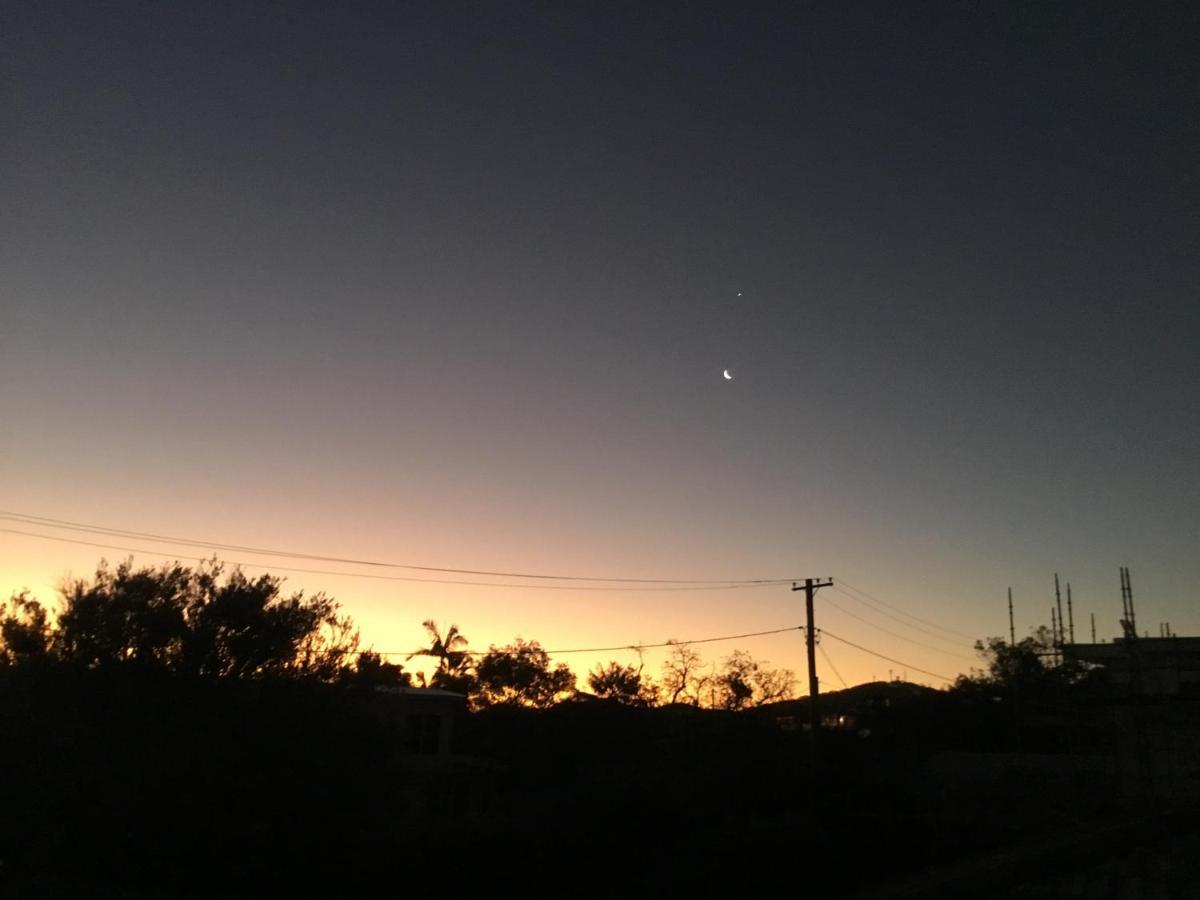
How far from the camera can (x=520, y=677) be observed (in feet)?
233

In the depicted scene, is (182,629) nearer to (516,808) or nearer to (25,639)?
(25,639)

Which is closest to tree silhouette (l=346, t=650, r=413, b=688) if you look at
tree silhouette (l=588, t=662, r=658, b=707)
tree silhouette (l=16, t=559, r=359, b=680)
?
tree silhouette (l=16, t=559, r=359, b=680)

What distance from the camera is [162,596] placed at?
24625 mm

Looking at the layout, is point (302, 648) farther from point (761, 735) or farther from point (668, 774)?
point (761, 735)

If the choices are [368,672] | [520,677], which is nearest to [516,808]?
[368,672]

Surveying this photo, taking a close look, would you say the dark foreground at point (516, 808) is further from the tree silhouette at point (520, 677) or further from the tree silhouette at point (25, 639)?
the tree silhouette at point (520, 677)

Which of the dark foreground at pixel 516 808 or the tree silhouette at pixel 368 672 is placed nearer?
the dark foreground at pixel 516 808

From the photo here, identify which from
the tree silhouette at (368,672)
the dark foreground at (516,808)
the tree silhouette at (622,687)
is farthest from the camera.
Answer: the tree silhouette at (622,687)

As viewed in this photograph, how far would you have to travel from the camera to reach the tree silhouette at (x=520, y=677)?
70188mm

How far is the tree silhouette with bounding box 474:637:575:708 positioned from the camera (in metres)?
70.2

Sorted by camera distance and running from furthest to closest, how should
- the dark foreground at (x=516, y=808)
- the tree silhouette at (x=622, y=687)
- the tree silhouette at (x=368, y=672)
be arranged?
the tree silhouette at (x=622, y=687) → the tree silhouette at (x=368, y=672) → the dark foreground at (x=516, y=808)

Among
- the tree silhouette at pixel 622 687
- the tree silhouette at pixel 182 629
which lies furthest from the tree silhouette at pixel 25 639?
the tree silhouette at pixel 622 687

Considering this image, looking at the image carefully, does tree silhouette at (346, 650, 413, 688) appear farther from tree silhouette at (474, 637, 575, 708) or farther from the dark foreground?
tree silhouette at (474, 637, 575, 708)

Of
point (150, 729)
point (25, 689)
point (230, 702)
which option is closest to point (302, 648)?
point (230, 702)
